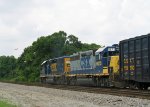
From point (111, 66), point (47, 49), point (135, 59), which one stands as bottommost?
point (111, 66)

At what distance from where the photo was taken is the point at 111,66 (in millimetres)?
33531

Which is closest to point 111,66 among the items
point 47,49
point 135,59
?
point 135,59

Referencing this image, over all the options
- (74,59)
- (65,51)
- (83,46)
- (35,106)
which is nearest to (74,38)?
(83,46)

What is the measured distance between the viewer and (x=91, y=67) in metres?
38.5

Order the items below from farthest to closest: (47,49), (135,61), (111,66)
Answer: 1. (47,49)
2. (111,66)
3. (135,61)

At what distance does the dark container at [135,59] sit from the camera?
25784mm

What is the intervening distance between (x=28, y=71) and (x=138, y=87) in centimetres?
5769

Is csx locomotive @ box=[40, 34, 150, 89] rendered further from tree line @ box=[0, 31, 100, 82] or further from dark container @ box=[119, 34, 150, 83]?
tree line @ box=[0, 31, 100, 82]

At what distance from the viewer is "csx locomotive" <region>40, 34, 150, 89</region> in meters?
26.3

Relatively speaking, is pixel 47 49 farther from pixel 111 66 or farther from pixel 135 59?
pixel 135 59

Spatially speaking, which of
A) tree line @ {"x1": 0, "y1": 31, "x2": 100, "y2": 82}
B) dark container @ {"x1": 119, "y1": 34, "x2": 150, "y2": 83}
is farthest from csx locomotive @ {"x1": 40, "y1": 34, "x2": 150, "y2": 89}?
tree line @ {"x1": 0, "y1": 31, "x2": 100, "y2": 82}

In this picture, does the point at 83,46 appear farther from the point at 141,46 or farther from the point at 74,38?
the point at 141,46

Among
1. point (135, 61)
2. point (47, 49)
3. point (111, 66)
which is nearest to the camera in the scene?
point (135, 61)

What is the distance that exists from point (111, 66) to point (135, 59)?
6.53 meters
